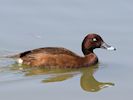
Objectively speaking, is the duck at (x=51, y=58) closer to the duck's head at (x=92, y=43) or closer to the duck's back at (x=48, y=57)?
the duck's back at (x=48, y=57)

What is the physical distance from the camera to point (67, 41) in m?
11.4

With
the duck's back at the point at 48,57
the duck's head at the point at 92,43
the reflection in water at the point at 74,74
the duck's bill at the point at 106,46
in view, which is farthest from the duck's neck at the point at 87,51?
the duck's back at the point at 48,57

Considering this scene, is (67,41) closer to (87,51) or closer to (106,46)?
(87,51)

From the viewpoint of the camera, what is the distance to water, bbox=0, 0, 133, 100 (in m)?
9.22

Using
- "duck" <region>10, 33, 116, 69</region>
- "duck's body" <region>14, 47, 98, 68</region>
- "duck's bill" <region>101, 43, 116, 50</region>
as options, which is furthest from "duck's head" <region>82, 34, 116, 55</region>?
"duck's body" <region>14, 47, 98, 68</region>

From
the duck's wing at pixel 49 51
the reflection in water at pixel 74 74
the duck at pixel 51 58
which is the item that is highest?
the duck's wing at pixel 49 51

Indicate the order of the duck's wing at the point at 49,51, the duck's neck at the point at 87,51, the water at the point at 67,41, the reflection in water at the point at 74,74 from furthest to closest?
the duck's neck at the point at 87,51 → the duck's wing at the point at 49,51 → the reflection in water at the point at 74,74 → the water at the point at 67,41

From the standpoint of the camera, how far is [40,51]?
10.4 metres

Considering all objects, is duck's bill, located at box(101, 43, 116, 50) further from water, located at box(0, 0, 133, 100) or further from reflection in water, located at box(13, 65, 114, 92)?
reflection in water, located at box(13, 65, 114, 92)

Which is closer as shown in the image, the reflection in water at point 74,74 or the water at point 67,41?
the water at point 67,41

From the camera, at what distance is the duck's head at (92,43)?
10.8m

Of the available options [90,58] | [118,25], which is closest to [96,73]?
[90,58]

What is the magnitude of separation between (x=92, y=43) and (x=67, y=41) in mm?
690

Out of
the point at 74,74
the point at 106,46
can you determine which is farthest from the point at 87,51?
the point at 74,74
